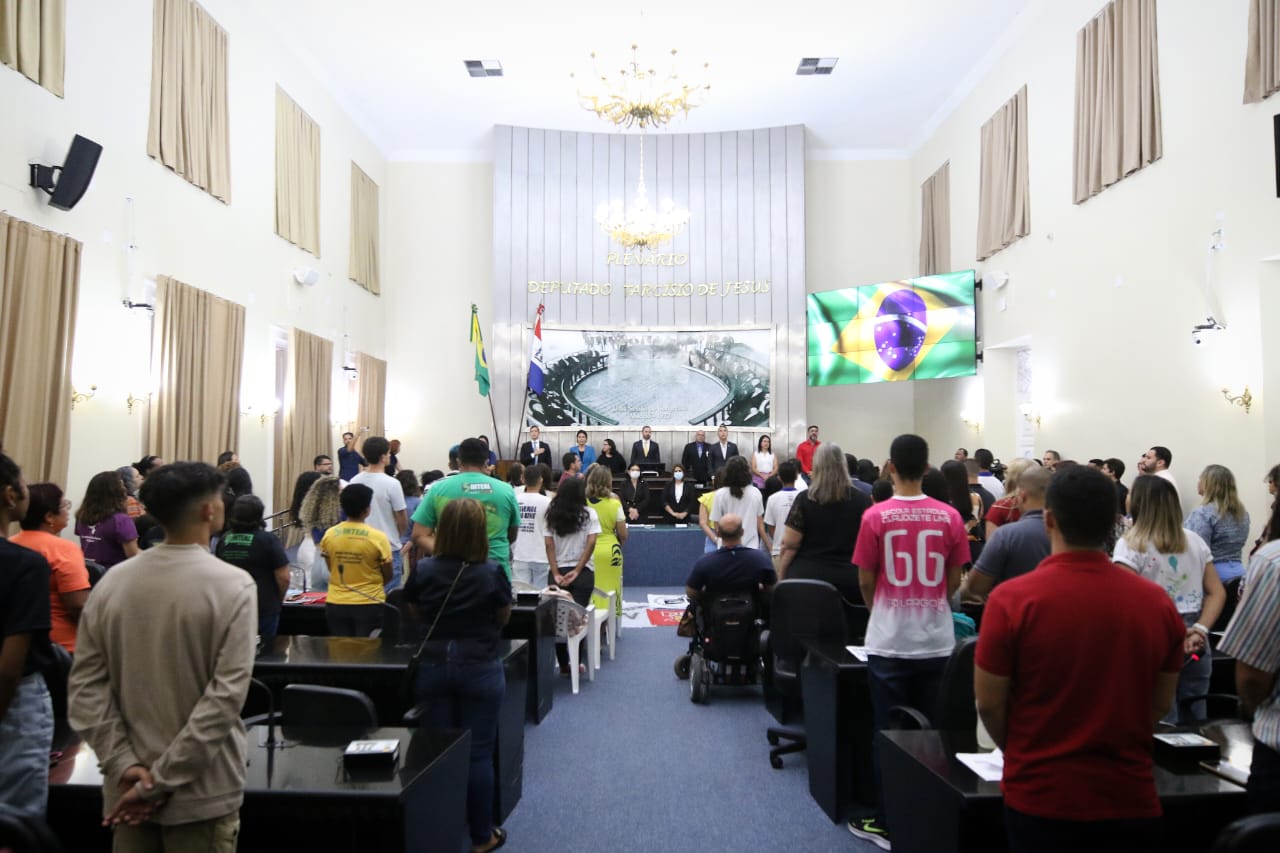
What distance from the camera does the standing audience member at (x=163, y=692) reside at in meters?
1.84

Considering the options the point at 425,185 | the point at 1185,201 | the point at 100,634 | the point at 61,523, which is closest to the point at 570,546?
the point at 61,523

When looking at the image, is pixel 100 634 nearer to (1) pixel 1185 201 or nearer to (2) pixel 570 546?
A: (2) pixel 570 546

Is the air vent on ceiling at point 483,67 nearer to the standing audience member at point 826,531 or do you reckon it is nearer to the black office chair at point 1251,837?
the standing audience member at point 826,531

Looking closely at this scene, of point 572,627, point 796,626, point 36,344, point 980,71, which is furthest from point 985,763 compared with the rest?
point 980,71

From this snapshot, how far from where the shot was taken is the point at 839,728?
3.61 metres

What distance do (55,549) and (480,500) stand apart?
1.97 meters

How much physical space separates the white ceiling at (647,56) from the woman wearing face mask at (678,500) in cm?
607

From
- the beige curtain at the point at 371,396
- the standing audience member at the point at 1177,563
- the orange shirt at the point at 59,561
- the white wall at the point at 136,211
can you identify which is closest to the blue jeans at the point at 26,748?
the orange shirt at the point at 59,561

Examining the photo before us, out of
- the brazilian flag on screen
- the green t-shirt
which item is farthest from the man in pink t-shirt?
the brazilian flag on screen

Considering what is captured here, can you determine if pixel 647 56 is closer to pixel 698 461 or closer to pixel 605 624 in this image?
pixel 698 461

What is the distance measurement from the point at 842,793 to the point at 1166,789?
65.1 inches

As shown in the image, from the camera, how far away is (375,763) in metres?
2.42

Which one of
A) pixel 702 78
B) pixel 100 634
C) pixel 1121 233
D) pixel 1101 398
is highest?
pixel 702 78

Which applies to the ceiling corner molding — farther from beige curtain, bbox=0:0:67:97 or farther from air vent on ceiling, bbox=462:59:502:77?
beige curtain, bbox=0:0:67:97
